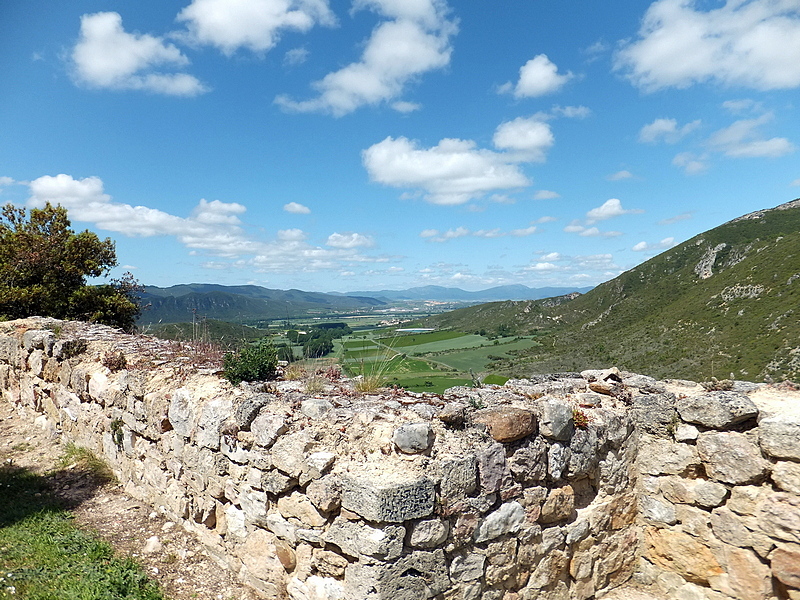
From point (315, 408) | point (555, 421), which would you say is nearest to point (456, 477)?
point (555, 421)

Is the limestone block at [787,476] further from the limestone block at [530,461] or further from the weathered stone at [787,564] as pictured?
the limestone block at [530,461]

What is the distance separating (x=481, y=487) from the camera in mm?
3885

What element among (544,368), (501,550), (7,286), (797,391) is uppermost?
(7,286)

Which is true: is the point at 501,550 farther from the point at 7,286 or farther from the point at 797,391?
the point at 7,286

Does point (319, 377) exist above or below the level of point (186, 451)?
above

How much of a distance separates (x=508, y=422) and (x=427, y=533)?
1247mm

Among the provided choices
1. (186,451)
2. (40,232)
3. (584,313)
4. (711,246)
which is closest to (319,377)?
(186,451)

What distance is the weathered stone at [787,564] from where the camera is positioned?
13.1 feet

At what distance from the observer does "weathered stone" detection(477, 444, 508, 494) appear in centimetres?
390

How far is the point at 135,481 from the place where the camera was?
6.15m

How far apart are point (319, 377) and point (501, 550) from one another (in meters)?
3.13

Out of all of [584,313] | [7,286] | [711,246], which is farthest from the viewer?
[711,246]

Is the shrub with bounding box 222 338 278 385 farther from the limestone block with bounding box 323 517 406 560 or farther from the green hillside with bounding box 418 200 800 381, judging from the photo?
the green hillside with bounding box 418 200 800 381

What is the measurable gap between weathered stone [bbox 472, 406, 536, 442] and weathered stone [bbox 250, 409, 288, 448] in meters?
1.89
